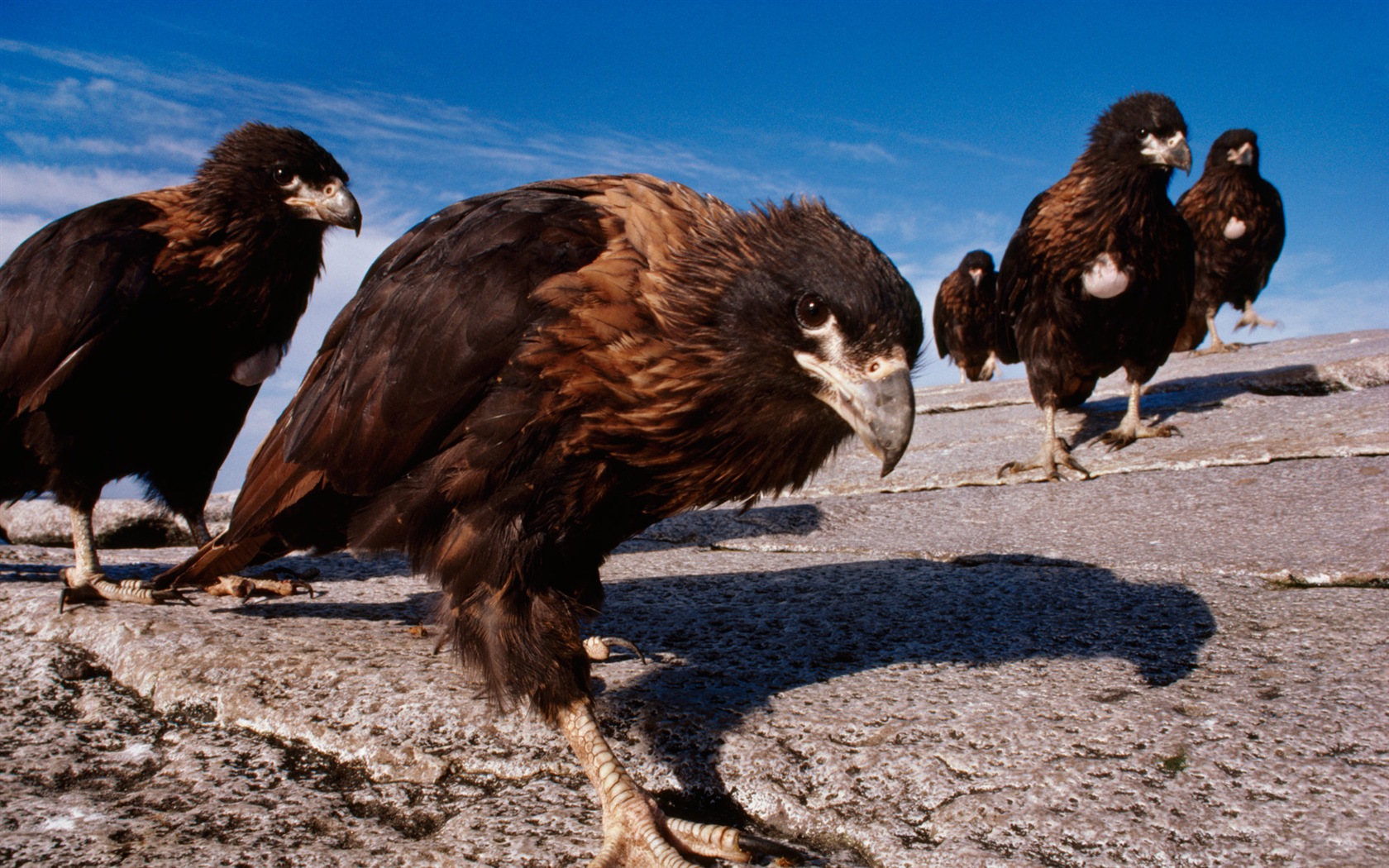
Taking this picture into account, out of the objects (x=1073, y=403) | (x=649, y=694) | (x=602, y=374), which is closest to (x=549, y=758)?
(x=649, y=694)

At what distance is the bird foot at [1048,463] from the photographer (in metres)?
5.47

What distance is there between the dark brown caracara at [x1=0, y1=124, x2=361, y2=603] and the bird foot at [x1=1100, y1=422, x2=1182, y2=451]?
15.3 ft

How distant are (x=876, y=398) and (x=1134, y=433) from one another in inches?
186

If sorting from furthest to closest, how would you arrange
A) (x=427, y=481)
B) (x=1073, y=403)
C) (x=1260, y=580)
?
(x=1073, y=403)
(x=1260, y=580)
(x=427, y=481)

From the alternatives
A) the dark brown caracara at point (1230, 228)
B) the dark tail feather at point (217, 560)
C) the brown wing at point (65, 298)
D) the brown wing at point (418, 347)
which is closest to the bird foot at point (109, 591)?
the dark tail feather at point (217, 560)

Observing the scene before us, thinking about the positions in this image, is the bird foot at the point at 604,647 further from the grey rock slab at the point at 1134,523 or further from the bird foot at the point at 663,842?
the grey rock slab at the point at 1134,523

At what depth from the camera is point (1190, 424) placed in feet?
19.5

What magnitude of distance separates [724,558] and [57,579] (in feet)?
9.14

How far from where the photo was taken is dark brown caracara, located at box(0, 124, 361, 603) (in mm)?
3723

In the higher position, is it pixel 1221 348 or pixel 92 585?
pixel 1221 348

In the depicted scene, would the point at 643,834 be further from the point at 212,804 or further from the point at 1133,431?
the point at 1133,431

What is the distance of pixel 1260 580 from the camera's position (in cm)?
308

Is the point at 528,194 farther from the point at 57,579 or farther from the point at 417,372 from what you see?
the point at 57,579

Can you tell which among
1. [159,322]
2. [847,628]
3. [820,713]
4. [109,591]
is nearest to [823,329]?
[820,713]
